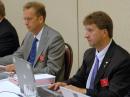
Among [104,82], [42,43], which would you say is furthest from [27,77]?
[42,43]

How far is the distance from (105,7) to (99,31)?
1690mm

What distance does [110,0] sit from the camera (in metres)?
3.97

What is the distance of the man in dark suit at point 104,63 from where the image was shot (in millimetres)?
2268

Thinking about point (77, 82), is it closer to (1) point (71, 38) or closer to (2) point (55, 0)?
(1) point (71, 38)

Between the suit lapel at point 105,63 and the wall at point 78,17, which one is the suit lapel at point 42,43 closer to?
the suit lapel at point 105,63

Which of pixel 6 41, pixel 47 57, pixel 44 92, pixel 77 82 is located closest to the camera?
pixel 44 92

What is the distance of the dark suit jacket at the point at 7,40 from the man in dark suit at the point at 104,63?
138 centimetres

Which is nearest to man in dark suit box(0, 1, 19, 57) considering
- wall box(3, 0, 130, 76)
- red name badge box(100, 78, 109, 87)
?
wall box(3, 0, 130, 76)

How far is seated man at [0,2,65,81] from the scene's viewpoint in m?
2.99

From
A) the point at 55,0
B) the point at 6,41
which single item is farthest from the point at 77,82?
the point at 55,0

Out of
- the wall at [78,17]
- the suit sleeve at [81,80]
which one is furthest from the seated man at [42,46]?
the wall at [78,17]

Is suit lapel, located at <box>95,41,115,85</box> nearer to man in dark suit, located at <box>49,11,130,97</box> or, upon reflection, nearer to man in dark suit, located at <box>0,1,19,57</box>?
man in dark suit, located at <box>49,11,130,97</box>

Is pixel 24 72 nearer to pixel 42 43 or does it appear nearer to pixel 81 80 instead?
pixel 81 80

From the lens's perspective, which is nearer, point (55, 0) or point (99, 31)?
point (99, 31)
